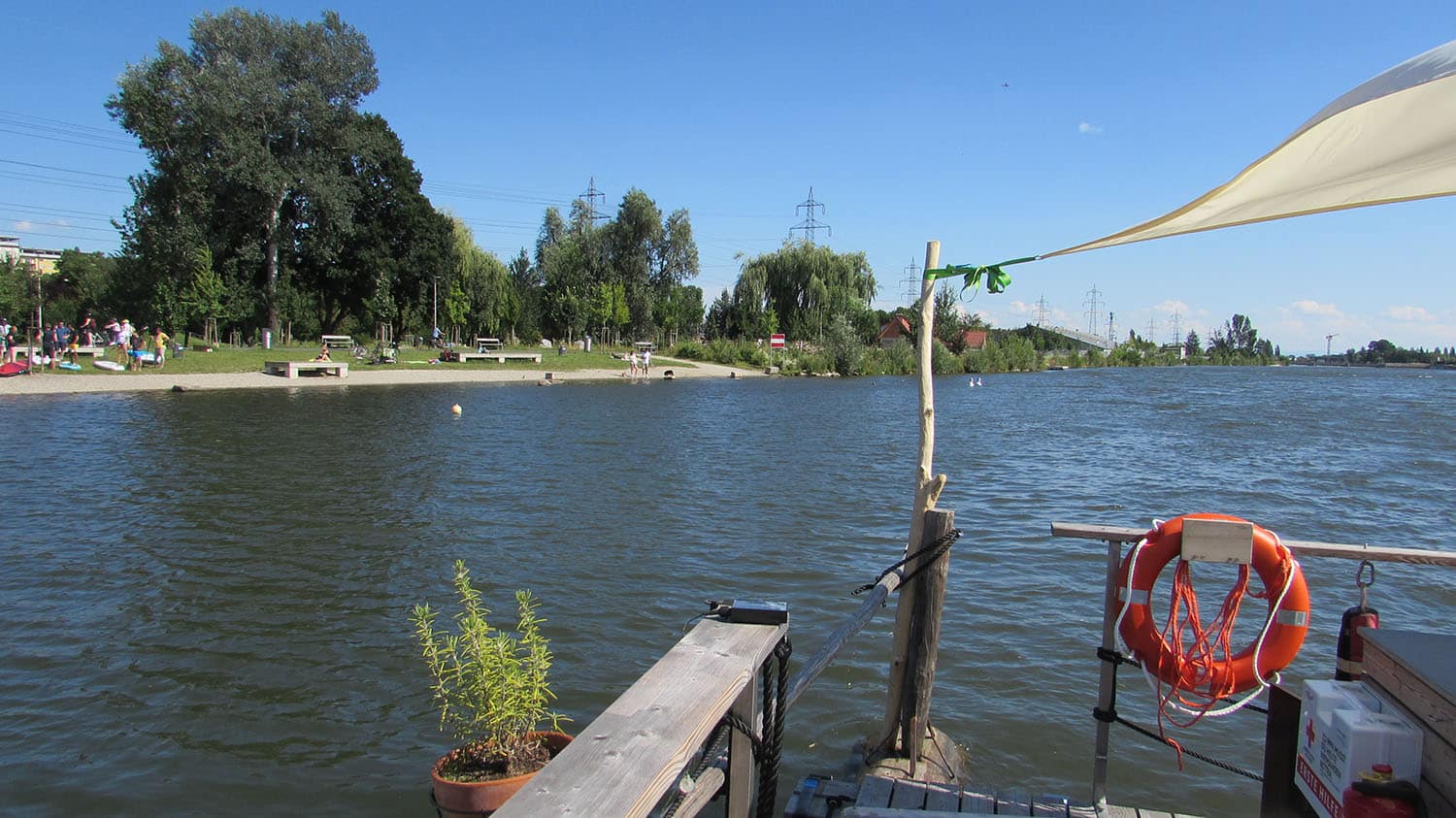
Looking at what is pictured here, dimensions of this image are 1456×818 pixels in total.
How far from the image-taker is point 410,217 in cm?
4725

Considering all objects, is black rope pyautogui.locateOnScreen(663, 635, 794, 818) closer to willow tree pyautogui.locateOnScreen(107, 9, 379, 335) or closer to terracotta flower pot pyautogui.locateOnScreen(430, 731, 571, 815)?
terracotta flower pot pyautogui.locateOnScreen(430, 731, 571, 815)

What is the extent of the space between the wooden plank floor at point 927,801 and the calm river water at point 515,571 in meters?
1.13

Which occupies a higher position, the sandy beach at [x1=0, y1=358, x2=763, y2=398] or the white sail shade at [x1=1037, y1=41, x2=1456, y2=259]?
the white sail shade at [x1=1037, y1=41, x2=1456, y2=259]

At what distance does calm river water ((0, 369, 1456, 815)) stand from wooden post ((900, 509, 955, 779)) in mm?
669

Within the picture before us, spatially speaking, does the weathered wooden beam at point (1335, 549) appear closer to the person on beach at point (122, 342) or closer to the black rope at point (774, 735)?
the black rope at point (774, 735)

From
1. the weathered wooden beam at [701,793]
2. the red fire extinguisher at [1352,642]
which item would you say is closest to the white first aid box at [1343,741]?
the red fire extinguisher at [1352,642]

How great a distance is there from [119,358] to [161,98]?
1104cm

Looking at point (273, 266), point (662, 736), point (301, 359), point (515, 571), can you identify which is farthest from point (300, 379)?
point (662, 736)

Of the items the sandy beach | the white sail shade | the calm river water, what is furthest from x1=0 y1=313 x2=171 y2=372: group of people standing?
the white sail shade

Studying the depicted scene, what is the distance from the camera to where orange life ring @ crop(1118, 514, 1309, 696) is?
346 cm

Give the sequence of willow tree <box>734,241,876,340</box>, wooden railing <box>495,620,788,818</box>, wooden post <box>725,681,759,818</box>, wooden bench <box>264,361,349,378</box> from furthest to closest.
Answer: willow tree <box>734,241,876,340</box>
wooden bench <box>264,361,349,378</box>
wooden post <box>725,681,759,818</box>
wooden railing <box>495,620,788,818</box>

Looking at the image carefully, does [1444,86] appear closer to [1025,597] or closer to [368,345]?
[1025,597]

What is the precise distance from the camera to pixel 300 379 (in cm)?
3509

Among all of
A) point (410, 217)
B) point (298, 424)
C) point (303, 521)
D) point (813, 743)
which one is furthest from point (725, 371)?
point (813, 743)
